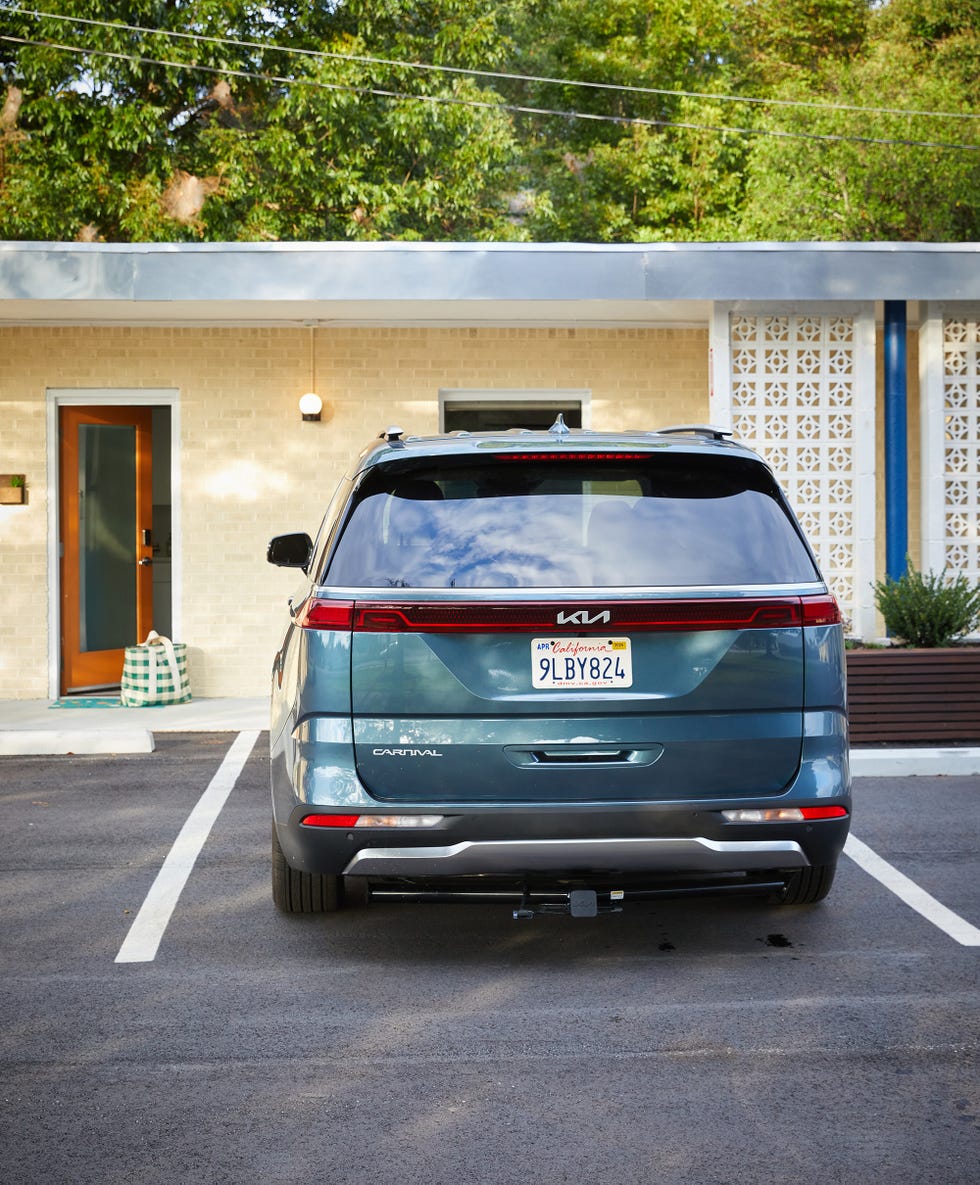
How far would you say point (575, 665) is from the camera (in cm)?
430

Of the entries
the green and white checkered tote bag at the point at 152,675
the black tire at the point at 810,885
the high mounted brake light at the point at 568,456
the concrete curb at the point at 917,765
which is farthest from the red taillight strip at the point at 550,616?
the green and white checkered tote bag at the point at 152,675

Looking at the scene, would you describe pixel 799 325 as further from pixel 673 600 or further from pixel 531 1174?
pixel 531 1174

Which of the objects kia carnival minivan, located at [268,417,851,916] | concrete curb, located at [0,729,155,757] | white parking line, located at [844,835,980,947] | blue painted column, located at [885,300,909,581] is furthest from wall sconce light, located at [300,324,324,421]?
kia carnival minivan, located at [268,417,851,916]

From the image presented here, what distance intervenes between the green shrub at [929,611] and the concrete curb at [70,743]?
16.4 ft

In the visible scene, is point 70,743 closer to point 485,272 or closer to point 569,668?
point 485,272

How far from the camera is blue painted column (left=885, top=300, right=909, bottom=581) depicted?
10.6 metres

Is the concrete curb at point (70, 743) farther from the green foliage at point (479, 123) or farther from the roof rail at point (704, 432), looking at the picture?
the green foliage at point (479, 123)

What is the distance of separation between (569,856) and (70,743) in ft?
18.8

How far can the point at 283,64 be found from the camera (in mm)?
23062

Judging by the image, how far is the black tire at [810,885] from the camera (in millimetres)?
5227

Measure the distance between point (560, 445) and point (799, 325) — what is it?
681cm

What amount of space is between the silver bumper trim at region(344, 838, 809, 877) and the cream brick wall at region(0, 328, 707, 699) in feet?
25.2

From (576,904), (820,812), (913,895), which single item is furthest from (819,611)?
(913,895)

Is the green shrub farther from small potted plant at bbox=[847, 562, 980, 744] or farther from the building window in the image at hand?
the building window
